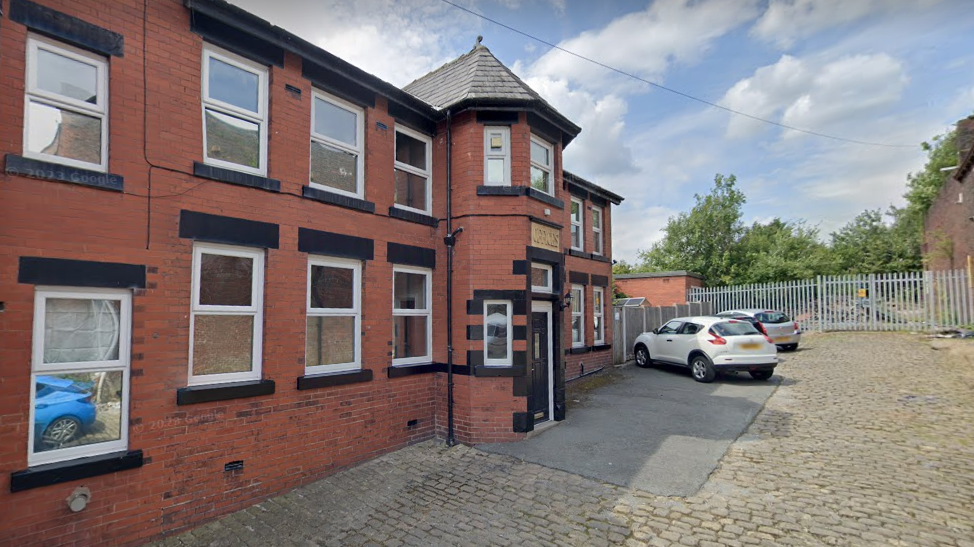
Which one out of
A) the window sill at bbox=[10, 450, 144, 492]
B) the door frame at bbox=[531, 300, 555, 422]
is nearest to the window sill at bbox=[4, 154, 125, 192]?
the window sill at bbox=[10, 450, 144, 492]

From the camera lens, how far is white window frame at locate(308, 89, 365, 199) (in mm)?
6906

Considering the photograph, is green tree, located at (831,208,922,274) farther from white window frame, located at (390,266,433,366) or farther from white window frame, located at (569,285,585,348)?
white window frame, located at (390,266,433,366)

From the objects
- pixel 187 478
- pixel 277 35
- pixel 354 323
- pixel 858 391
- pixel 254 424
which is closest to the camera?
pixel 187 478

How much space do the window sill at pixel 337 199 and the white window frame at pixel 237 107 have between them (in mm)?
637

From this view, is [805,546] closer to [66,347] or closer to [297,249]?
[297,249]

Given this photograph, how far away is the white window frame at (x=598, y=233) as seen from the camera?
48.3 ft

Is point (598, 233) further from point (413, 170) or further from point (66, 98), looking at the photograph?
point (66, 98)

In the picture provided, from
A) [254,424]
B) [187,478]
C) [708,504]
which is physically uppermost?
[254,424]

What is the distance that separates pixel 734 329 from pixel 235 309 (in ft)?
38.1

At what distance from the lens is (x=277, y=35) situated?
20.3ft

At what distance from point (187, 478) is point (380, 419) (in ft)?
8.95

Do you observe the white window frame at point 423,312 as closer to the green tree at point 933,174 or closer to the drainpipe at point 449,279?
the drainpipe at point 449,279

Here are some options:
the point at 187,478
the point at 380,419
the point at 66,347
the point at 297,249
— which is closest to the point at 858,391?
the point at 380,419

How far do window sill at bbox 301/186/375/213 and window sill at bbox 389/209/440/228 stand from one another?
1.43ft
